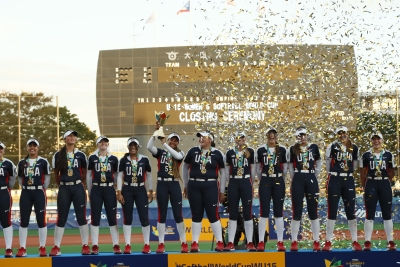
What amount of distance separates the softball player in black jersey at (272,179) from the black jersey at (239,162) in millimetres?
167

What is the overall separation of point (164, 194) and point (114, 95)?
23191mm

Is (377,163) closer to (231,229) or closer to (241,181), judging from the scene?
(241,181)

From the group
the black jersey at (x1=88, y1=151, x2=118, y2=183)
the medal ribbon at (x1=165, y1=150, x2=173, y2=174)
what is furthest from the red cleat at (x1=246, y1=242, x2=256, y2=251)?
the black jersey at (x1=88, y1=151, x2=118, y2=183)

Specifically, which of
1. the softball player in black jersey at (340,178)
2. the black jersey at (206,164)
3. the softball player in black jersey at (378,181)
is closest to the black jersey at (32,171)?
the black jersey at (206,164)

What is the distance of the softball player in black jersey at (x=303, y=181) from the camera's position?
36.2ft

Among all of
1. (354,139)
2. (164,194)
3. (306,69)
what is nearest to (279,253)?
(164,194)

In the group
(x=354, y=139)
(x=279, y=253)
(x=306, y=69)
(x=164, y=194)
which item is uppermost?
(x=306, y=69)

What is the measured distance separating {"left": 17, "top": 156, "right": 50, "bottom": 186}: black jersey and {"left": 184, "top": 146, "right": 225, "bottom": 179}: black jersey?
2.30 m

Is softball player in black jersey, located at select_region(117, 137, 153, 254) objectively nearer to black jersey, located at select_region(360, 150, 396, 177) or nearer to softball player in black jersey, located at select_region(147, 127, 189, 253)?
softball player in black jersey, located at select_region(147, 127, 189, 253)

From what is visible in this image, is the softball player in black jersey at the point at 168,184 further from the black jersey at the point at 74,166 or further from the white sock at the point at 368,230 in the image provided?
the white sock at the point at 368,230

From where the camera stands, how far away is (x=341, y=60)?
45.9 ft

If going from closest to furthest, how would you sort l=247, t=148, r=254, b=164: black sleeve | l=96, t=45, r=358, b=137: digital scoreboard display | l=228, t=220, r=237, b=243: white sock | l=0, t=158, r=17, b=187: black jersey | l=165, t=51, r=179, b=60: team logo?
l=0, t=158, r=17, b=187: black jersey → l=247, t=148, r=254, b=164: black sleeve → l=228, t=220, r=237, b=243: white sock → l=96, t=45, r=358, b=137: digital scoreboard display → l=165, t=51, r=179, b=60: team logo

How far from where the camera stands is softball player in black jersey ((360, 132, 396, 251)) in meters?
11.1

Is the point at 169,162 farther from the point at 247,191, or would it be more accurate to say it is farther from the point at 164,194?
the point at 247,191
